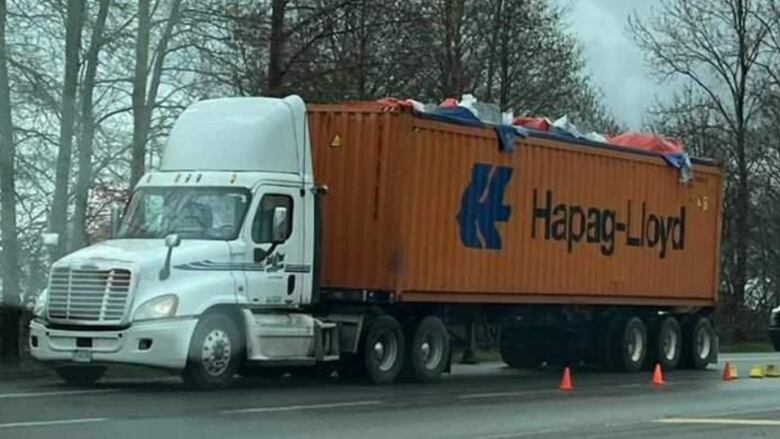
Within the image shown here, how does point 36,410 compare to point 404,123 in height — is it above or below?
below

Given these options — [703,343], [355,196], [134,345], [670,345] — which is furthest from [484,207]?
[703,343]

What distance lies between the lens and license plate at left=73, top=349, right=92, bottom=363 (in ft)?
63.2

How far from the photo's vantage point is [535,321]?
85.0 feet

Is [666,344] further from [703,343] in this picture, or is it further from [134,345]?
[134,345]

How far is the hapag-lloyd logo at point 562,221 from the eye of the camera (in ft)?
76.5

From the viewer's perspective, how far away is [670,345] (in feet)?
92.3

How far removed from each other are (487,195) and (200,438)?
9.92 m

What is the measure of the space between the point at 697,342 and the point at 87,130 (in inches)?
443

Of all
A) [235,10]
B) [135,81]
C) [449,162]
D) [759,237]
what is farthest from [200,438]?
[759,237]

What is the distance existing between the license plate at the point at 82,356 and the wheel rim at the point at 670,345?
11829 mm

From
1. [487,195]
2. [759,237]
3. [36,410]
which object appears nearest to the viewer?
[36,410]

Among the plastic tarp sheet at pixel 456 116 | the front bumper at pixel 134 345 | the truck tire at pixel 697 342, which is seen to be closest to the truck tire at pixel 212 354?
the front bumper at pixel 134 345

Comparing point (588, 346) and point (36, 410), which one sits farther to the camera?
point (588, 346)

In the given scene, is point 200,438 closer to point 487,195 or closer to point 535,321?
point 487,195
